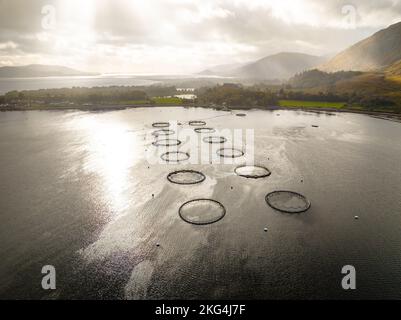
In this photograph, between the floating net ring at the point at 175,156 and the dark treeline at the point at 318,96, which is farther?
the dark treeline at the point at 318,96

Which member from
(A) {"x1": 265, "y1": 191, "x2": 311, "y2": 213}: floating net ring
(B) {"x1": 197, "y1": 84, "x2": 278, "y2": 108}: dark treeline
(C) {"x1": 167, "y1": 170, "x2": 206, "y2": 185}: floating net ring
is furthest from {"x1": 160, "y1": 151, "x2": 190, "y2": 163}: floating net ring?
(B) {"x1": 197, "y1": 84, "x2": 278, "y2": 108}: dark treeline

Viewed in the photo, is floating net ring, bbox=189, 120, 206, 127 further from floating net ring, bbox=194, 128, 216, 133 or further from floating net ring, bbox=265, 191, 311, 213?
floating net ring, bbox=265, 191, 311, 213

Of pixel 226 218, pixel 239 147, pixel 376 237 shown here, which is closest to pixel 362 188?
pixel 376 237

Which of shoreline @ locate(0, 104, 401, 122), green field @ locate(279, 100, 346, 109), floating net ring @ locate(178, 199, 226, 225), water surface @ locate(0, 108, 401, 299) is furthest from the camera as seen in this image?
green field @ locate(279, 100, 346, 109)

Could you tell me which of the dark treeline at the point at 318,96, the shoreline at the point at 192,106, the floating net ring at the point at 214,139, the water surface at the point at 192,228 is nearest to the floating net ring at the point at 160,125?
the floating net ring at the point at 214,139

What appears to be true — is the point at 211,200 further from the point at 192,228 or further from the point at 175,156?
the point at 175,156

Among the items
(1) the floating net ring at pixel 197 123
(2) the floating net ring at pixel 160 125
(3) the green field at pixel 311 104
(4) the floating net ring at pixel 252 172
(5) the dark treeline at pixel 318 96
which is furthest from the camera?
(5) the dark treeline at pixel 318 96

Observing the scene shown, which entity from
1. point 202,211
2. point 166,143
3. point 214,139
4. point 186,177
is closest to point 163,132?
point 166,143

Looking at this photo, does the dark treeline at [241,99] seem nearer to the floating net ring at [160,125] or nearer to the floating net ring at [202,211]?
the floating net ring at [160,125]
